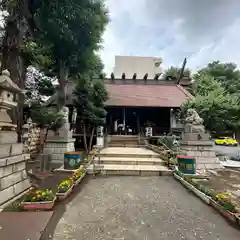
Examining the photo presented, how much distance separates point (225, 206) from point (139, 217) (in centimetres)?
175

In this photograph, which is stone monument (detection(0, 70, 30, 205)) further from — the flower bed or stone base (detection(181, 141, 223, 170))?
stone base (detection(181, 141, 223, 170))

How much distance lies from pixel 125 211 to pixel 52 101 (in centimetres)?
1201

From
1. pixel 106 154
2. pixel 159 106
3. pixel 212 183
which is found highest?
pixel 159 106

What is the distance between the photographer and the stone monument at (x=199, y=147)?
849cm

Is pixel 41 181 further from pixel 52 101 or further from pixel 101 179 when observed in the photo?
pixel 52 101

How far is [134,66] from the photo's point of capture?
27.9m

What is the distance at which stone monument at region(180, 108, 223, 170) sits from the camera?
8.49 meters

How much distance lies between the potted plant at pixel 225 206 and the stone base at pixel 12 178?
177 inches

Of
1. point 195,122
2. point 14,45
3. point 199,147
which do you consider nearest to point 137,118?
point 195,122

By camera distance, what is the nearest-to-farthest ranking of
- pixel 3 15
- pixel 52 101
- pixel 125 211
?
1. pixel 125 211
2. pixel 3 15
3. pixel 52 101

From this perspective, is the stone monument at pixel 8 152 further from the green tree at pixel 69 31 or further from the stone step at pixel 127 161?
the green tree at pixel 69 31

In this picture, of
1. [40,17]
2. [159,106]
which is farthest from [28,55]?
[159,106]

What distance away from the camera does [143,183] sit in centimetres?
586

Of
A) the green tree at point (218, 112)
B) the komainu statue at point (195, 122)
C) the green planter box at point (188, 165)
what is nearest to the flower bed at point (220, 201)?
the green planter box at point (188, 165)
